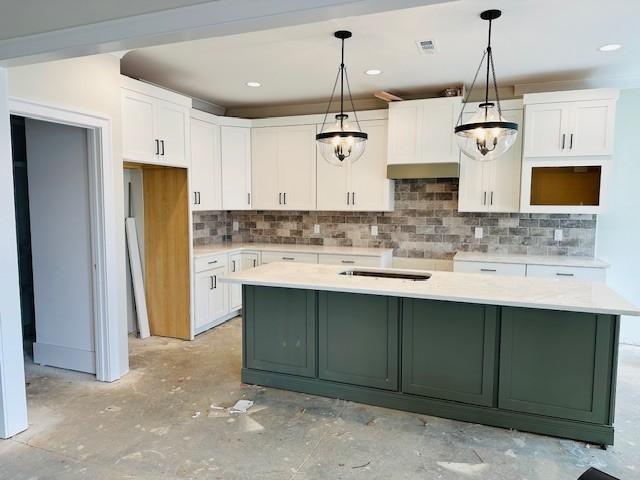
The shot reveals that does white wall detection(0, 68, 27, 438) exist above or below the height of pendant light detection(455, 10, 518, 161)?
below

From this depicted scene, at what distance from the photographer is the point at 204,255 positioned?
183 inches

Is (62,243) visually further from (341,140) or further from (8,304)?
(341,140)

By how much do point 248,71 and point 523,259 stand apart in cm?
326

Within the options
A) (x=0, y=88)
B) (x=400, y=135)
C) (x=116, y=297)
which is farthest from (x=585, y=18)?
(x=116, y=297)

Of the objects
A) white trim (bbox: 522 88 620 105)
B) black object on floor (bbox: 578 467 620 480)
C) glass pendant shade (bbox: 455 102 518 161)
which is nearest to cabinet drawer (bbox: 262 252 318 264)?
glass pendant shade (bbox: 455 102 518 161)

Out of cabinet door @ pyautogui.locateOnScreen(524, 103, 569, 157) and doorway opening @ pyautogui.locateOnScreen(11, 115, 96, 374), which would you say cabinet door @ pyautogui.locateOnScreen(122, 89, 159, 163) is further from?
cabinet door @ pyautogui.locateOnScreen(524, 103, 569, 157)

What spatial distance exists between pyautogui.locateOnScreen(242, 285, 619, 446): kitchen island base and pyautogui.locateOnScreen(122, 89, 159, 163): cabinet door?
5.11 feet

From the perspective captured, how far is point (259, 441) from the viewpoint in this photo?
105 inches

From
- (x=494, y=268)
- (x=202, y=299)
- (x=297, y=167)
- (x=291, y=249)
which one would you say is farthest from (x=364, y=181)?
(x=202, y=299)

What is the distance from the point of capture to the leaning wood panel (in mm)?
4430

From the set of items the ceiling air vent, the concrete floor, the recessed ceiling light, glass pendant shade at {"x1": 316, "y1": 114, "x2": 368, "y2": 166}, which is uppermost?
the recessed ceiling light

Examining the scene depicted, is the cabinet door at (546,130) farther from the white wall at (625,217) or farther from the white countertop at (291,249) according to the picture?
the white countertop at (291,249)

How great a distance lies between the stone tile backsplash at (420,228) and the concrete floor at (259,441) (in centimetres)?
173

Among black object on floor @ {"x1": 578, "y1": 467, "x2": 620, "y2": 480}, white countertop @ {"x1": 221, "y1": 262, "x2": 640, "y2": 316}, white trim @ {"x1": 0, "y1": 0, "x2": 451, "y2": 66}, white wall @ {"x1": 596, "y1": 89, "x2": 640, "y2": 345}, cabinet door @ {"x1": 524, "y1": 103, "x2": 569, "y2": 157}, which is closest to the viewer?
black object on floor @ {"x1": 578, "y1": 467, "x2": 620, "y2": 480}
